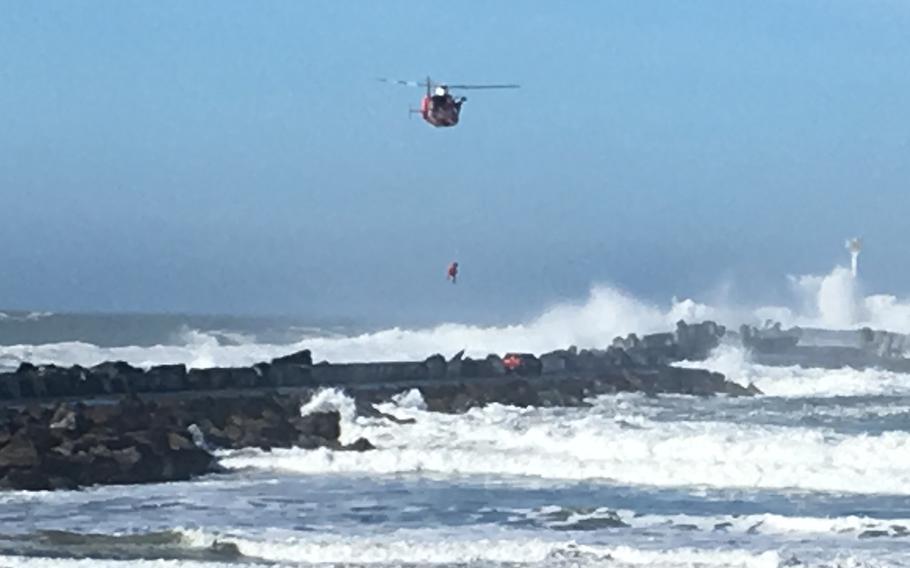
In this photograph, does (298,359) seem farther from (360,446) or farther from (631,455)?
(631,455)

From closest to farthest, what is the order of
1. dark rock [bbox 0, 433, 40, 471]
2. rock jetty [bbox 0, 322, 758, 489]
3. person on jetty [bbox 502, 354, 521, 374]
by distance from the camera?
dark rock [bbox 0, 433, 40, 471] < rock jetty [bbox 0, 322, 758, 489] < person on jetty [bbox 502, 354, 521, 374]

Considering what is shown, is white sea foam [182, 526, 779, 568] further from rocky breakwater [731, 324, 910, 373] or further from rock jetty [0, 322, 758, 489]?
rocky breakwater [731, 324, 910, 373]

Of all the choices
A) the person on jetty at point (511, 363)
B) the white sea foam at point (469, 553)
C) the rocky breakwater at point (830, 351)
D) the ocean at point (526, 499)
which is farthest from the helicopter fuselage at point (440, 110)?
the rocky breakwater at point (830, 351)

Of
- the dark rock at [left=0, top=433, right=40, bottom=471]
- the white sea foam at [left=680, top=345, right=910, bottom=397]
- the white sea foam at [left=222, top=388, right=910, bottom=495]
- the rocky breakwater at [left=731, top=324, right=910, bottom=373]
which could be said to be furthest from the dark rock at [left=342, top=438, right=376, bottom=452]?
the rocky breakwater at [left=731, top=324, right=910, bottom=373]

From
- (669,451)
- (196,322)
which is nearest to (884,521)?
(669,451)

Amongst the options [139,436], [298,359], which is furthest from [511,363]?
[139,436]

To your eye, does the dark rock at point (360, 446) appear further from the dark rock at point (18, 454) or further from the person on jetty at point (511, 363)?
the person on jetty at point (511, 363)
